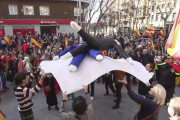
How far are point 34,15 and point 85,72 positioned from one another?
86.9ft

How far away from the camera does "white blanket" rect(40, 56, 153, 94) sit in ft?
8.04

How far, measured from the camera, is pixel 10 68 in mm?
6441

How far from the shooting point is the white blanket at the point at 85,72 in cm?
245

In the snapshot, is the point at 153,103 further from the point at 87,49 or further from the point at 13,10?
the point at 13,10

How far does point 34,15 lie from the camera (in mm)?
26078

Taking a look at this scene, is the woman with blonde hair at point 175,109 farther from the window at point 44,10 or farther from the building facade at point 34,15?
the window at point 44,10

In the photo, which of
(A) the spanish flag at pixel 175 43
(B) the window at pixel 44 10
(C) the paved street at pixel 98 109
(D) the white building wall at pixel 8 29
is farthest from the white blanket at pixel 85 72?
(B) the window at pixel 44 10

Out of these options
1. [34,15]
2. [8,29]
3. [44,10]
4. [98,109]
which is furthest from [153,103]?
[44,10]

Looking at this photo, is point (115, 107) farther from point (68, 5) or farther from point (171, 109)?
point (68, 5)

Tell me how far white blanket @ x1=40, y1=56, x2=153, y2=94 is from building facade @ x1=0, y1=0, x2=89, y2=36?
21371 mm

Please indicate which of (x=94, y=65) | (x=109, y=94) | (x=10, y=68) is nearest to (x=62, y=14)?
(x=10, y=68)

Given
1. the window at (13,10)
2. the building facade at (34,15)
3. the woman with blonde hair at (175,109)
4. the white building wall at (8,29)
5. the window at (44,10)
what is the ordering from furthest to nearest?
the window at (44,10), the window at (13,10), the building facade at (34,15), the white building wall at (8,29), the woman with blonde hair at (175,109)

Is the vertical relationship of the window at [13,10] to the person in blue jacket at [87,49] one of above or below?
above

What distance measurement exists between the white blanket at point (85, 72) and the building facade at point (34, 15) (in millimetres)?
21371
